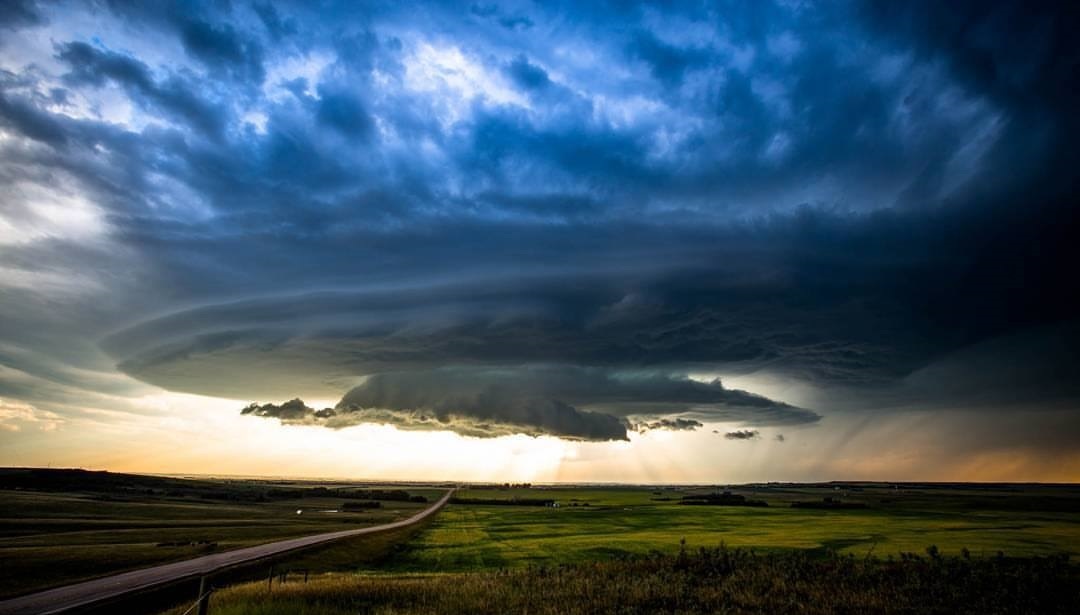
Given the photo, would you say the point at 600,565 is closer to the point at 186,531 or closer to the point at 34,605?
the point at 34,605

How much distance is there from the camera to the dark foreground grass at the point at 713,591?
24953 millimetres

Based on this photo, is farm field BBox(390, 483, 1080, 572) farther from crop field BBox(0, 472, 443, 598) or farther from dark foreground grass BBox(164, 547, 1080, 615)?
crop field BBox(0, 472, 443, 598)

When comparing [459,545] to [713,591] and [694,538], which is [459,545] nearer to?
[694,538]

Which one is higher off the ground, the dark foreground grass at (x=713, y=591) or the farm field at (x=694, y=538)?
the dark foreground grass at (x=713, y=591)

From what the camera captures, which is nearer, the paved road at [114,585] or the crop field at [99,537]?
the paved road at [114,585]

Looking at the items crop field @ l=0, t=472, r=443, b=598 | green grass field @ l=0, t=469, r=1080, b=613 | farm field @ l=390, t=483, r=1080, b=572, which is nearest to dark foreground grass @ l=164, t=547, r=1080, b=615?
green grass field @ l=0, t=469, r=1080, b=613

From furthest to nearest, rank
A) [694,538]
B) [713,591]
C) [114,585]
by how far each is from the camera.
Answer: [694,538] → [114,585] → [713,591]

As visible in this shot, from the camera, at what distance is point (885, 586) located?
28.2 m

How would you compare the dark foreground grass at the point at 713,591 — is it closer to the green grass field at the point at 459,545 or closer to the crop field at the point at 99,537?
the green grass field at the point at 459,545

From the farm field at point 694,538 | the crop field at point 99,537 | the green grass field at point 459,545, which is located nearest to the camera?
the green grass field at point 459,545

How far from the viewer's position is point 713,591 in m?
27.8

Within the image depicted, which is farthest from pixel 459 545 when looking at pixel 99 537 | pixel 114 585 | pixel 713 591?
pixel 713 591

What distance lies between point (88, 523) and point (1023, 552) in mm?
99531

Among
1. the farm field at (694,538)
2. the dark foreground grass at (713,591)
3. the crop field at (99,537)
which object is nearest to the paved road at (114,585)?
the crop field at (99,537)
